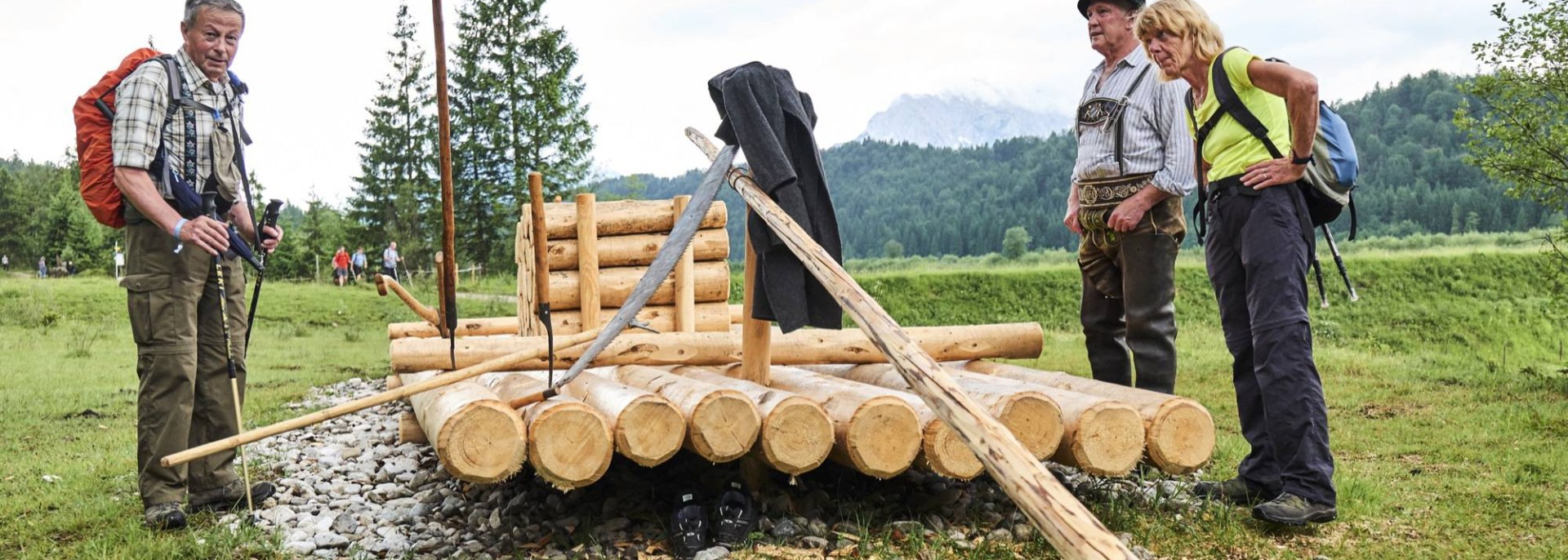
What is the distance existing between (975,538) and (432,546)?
2255mm

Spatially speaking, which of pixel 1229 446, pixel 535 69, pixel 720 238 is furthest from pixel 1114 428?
pixel 535 69

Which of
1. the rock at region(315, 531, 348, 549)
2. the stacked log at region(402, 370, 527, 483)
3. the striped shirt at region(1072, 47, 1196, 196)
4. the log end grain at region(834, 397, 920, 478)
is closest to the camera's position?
the stacked log at region(402, 370, 527, 483)

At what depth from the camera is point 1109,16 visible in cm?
493

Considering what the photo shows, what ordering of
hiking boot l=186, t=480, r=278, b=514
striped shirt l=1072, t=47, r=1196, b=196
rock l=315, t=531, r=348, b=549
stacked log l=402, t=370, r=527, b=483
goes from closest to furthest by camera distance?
stacked log l=402, t=370, r=527, b=483, rock l=315, t=531, r=348, b=549, striped shirt l=1072, t=47, r=1196, b=196, hiking boot l=186, t=480, r=278, b=514

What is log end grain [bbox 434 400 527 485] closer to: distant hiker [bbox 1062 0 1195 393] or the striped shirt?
distant hiker [bbox 1062 0 1195 393]

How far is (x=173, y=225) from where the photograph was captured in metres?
4.21

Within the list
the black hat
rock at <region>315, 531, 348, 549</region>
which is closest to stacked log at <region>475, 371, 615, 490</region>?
rock at <region>315, 531, 348, 549</region>

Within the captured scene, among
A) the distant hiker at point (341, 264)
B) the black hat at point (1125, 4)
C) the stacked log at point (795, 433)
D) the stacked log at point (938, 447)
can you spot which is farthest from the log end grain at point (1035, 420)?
the distant hiker at point (341, 264)

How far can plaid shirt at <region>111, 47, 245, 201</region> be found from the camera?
4.24m

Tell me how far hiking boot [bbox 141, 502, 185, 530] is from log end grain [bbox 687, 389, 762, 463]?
234 centimetres

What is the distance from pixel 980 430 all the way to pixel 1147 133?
7.92ft

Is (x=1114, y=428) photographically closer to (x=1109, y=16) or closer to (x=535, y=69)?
(x=1109, y=16)

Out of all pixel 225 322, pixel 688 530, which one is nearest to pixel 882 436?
pixel 688 530

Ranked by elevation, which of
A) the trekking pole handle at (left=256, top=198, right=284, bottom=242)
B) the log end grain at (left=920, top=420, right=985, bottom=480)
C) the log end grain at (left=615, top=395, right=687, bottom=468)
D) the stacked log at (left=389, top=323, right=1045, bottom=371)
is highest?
the trekking pole handle at (left=256, top=198, right=284, bottom=242)
